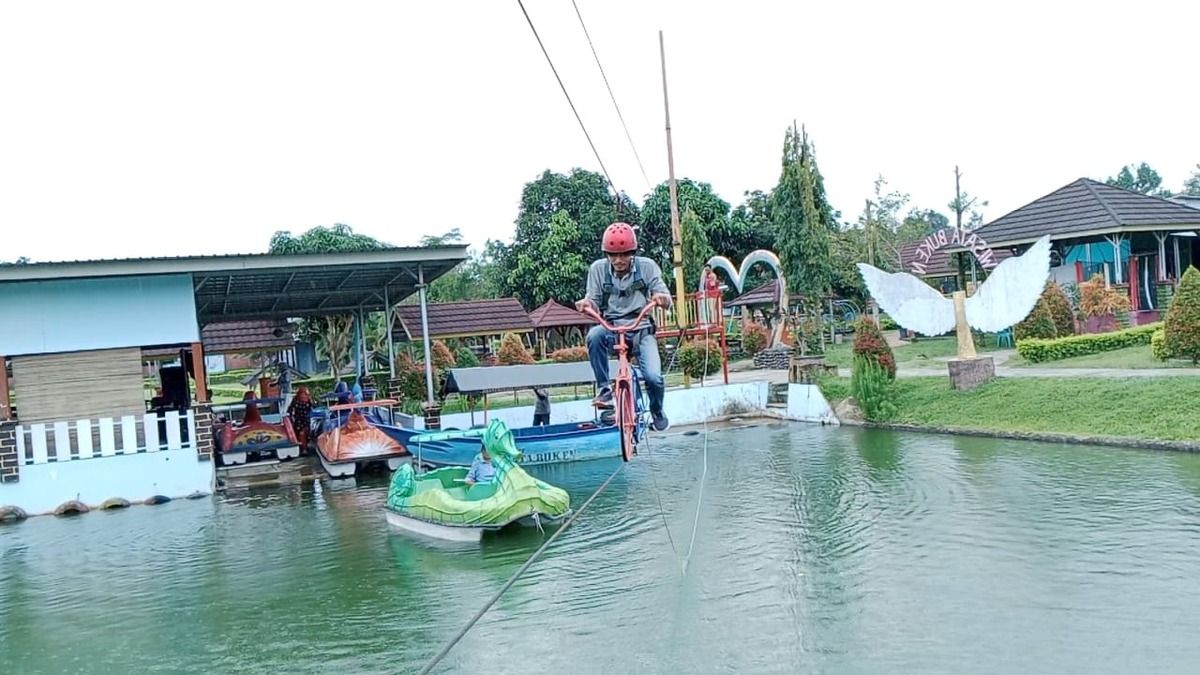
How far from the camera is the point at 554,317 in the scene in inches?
1359

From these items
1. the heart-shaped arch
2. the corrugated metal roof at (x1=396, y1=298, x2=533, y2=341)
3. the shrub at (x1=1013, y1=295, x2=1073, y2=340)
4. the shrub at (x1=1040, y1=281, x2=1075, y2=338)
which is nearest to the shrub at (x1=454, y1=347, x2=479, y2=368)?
the corrugated metal roof at (x1=396, y1=298, x2=533, y2=341)

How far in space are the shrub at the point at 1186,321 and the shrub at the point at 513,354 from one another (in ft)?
57.3

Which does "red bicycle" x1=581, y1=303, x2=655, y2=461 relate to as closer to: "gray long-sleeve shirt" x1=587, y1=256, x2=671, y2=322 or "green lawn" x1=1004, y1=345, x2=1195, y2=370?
"gray long-sleeve shirt" x1=587, y1=256, x2=671, y2=322

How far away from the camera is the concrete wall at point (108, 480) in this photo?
15.2 meters

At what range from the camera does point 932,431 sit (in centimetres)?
1894

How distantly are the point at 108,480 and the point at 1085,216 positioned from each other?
76.5 feet

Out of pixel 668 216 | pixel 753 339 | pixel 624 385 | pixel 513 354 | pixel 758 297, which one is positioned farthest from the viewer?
pixel 668 216

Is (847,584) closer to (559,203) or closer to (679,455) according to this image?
(679,455)

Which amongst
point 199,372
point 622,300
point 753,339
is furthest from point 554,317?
point 622,300

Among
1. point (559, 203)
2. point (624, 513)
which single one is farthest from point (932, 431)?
point (559, 203)

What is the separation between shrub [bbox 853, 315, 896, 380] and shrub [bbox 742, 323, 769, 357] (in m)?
11.2

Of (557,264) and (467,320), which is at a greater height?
(557,264)

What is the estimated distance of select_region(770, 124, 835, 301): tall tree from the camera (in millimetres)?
27016

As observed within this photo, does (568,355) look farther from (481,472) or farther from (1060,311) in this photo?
(481,472)
